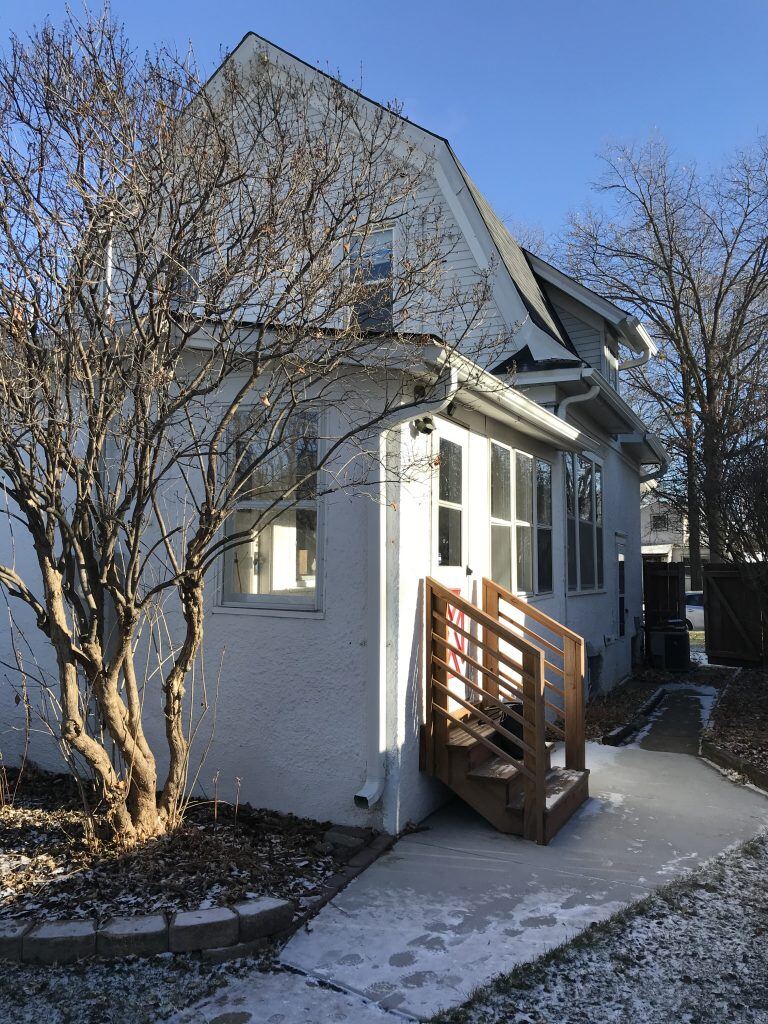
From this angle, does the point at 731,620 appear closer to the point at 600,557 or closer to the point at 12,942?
the point at 600,557

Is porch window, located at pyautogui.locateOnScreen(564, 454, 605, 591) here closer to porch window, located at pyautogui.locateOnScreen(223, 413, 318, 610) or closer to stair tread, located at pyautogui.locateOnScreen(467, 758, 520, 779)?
stair tread, located at pyautogui.locateOnScreen(467, 758, 520, 779)

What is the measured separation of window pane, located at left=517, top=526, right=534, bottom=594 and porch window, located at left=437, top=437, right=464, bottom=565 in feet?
5.19

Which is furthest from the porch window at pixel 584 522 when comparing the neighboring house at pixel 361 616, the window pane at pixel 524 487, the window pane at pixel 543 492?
the neighboring house at pixel 361 616

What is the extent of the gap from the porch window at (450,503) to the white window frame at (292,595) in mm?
991

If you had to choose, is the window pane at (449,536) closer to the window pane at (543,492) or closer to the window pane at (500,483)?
the window pane at (500,483)

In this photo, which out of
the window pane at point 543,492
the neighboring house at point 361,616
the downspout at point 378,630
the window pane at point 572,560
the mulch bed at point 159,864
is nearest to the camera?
the mulch bed at point 159,864

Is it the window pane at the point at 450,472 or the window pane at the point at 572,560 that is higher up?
the window pane at the point at 450,472

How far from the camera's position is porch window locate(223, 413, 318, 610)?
17.5 ft

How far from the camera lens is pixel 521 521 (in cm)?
767

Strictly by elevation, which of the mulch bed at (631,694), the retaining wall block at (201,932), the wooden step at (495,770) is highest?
the wooden step at (495,770)

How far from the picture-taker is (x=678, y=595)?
1550 cm

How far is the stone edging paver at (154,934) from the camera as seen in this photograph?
3.38m

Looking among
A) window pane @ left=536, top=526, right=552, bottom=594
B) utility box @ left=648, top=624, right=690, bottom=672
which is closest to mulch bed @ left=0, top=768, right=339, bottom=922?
window pane @ left=536, top=526, right=552, bottom=594

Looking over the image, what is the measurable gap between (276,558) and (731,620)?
37.8ft
